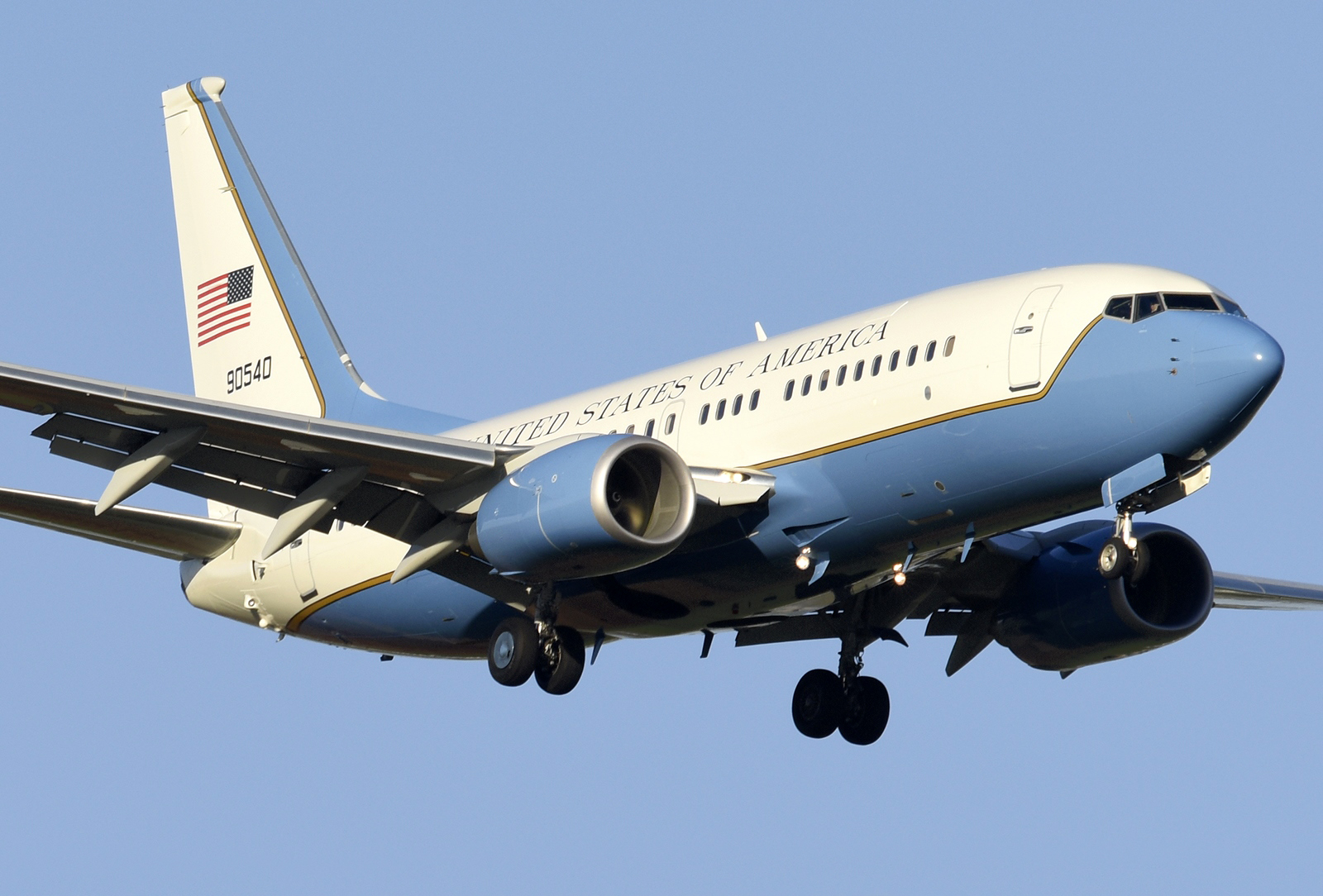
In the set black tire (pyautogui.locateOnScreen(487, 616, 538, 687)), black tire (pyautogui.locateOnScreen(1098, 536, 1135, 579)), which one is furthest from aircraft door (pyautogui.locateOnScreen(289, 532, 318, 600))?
black tire (pyautogui.locateOnScreen(1098, 536, 1135, 579))

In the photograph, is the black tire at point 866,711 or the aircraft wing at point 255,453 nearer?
the aircraft wing at point 255,453

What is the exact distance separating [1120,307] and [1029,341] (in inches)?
47.3

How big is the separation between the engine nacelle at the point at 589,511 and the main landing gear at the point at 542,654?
7.00ft

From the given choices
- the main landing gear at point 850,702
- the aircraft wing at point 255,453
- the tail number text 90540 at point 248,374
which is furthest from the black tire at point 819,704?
the tail number text 90540 at point 248,374

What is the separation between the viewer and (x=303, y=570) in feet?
102

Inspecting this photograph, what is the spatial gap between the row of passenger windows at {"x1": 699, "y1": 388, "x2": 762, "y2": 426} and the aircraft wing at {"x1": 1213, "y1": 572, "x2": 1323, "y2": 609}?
10.7 m

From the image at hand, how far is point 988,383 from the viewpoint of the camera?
2367cm

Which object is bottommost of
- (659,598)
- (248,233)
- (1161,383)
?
(659,598)

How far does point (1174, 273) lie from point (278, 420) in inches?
469

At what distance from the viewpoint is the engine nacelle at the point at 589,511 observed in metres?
24.3

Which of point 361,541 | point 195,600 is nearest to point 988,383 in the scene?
point 361,541

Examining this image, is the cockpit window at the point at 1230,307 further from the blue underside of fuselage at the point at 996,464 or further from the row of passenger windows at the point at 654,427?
the row of passenger windows at the point at 654,427

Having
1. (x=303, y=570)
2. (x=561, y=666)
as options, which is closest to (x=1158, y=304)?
(x=561, y=666)

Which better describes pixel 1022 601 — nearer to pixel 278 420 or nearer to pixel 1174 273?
pixel 1174 273
